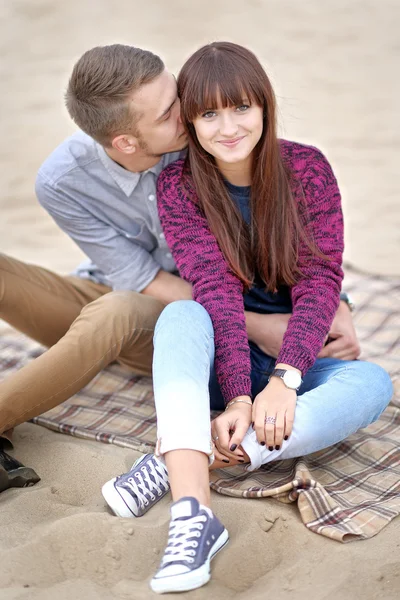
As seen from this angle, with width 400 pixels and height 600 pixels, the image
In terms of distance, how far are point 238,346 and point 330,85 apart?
215 inches

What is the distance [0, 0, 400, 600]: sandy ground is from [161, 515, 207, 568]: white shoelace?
9cm

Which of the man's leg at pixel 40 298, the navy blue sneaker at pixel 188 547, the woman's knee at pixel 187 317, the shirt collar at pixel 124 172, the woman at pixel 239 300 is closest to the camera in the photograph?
the navy blue sneaker at pixel 188 547

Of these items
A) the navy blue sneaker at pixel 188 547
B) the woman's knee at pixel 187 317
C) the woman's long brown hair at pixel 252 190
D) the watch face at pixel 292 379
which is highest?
the woman's long brown hair at pixel 252 190

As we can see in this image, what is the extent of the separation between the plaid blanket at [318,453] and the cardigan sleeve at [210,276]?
12.1 inches

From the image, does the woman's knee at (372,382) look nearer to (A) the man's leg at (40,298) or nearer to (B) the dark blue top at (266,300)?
(B) the dark blue top at (266,300)

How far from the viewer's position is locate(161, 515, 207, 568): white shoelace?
74.0 inches

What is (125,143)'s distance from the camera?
8.86 ft

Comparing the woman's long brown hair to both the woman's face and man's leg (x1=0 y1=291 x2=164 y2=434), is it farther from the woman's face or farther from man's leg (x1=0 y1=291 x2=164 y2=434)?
man's leg (x1=0 y1=291 x2=164 y2=434)

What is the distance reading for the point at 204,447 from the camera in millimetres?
2049

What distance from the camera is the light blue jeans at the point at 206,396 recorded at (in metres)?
2.07

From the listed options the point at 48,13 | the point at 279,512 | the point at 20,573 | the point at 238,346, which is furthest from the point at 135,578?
the point at 48,13

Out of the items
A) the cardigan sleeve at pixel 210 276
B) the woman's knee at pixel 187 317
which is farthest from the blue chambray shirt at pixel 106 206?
the woman's knee at pixel 187 317

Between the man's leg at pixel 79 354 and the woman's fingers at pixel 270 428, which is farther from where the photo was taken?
the man's leg at pixel 79 354

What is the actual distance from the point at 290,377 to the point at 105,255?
3.20 feet
